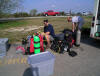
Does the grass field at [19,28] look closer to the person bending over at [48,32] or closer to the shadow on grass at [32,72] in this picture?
the person bending over at [48,32]

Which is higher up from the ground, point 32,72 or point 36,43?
point 36,43

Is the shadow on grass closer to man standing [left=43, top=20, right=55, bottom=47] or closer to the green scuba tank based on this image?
the green scuba tank

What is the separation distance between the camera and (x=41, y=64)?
7.89 feet

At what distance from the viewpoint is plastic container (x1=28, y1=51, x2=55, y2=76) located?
2.37m

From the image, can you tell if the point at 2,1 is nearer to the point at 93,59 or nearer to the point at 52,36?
the point at 52,36

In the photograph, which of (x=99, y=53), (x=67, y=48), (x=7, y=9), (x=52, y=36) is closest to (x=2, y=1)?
(x=7, y=9)

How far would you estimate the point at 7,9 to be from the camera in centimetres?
1467

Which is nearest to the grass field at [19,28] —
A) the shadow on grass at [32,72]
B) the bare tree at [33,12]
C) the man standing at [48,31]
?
the man standing at [48,31]

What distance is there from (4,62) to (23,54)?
0.83m

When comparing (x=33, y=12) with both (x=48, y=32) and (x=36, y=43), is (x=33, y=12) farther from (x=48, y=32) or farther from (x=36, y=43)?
(x=36, y=43)

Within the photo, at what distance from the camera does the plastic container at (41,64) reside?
237 cm

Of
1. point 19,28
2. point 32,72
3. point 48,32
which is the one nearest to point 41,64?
point 32,72

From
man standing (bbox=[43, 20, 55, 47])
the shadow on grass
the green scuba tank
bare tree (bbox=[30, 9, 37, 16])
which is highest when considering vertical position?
bare tree (bbox=[30, 9, 37, 16])

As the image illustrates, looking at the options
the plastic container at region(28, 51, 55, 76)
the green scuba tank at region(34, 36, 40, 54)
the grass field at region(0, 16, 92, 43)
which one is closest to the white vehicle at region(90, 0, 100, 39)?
the green scuba tank at region(34, 36, 40, 54)
